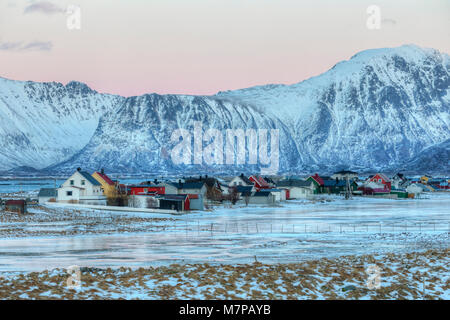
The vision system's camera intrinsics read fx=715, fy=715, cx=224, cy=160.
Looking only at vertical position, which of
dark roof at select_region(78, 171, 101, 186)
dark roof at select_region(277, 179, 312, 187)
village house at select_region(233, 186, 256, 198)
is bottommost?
village house at select_region(233, 186, 256, 198)

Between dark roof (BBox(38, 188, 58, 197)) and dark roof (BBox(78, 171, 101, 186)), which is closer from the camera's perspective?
dark roof (BBox(38, 188, 58, 197))

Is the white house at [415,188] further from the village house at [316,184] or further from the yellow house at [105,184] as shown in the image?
the yellow house at [105,184]

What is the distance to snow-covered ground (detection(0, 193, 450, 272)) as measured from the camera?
102ft

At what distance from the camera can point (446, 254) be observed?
2845 cm

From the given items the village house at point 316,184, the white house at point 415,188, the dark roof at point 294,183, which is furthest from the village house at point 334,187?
the dark roof at point 294,183

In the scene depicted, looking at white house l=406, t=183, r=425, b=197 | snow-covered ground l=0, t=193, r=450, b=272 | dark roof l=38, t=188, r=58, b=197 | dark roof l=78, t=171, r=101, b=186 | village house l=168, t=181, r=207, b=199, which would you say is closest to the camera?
snow-covered ground l=0, t=193, r=450, b=272

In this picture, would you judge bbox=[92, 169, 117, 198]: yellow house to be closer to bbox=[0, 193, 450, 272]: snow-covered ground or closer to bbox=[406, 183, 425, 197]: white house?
bbox=[0, 193, 450, 272]: snow-covered ground

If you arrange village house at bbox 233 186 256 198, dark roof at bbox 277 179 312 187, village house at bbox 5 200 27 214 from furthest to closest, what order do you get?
dark roof at bbox 277 179 312 187 → village house at bbox 233 186 256 198 → village house at bbox 5 200 27 214

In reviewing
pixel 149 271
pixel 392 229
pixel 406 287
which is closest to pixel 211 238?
pixel 392 229

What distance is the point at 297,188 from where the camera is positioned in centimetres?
13175

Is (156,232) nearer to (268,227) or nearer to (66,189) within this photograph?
(268,227)

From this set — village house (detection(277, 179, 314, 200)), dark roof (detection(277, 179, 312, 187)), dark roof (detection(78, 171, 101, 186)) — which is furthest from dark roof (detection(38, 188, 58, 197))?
dark roof (detection(277, 179, 312, 187))

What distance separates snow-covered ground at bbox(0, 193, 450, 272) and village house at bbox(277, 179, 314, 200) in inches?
2812

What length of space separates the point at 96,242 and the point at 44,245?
3.14 meters
